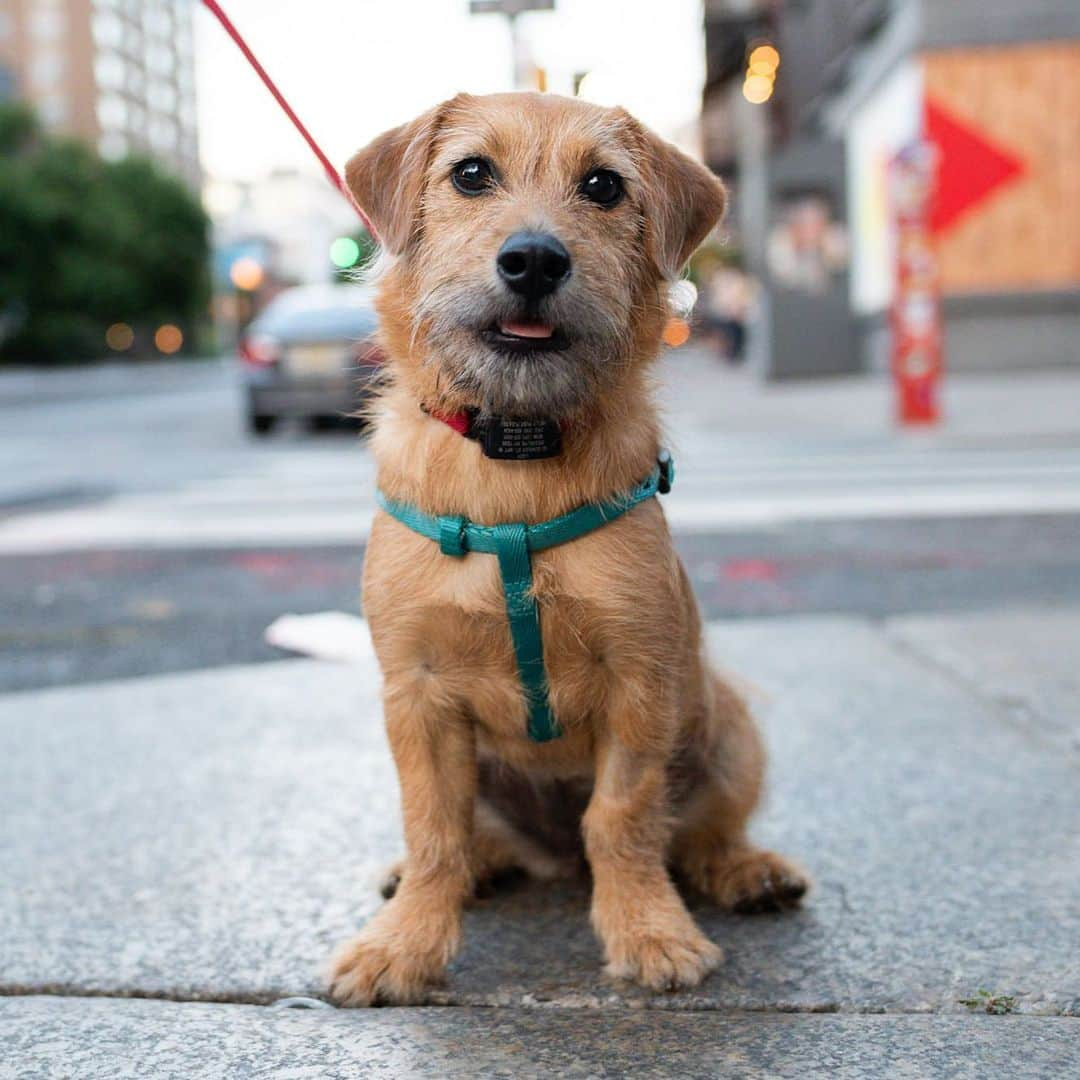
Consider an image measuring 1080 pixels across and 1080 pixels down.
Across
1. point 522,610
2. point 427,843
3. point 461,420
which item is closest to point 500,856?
point 427,843

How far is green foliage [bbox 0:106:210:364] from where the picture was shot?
2136 inches

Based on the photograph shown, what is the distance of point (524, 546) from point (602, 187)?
699 mm

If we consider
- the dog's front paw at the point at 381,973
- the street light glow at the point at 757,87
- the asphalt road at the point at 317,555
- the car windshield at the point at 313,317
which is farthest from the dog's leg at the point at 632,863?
the street light glow at the point at 757,87

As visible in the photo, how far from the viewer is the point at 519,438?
8.25ft

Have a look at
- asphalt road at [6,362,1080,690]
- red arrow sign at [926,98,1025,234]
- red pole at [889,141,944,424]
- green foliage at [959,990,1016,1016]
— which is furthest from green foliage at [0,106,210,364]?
green foliage at [959,990,1016,1016]

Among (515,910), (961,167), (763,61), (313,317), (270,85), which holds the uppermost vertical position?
(763,61)

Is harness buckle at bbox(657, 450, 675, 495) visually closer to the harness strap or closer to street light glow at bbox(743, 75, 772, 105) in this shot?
the harness strap

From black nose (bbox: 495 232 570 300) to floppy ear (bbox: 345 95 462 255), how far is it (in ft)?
1.20

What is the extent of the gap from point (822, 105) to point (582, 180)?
30614mm

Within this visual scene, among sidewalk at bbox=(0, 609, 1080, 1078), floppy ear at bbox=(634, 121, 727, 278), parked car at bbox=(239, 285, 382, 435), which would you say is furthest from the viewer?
parked car at bbox=(239, 285, 382, 435)

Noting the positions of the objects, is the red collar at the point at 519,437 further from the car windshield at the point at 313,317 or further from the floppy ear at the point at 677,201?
the car windshield at the point at 313,317

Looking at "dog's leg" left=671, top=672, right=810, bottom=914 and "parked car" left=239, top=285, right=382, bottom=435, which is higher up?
"parked car" left=239, top=285, right=382, bottom=435

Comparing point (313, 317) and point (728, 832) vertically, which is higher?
point (313, 317)

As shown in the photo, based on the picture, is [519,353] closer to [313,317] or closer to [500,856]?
[500,856]
